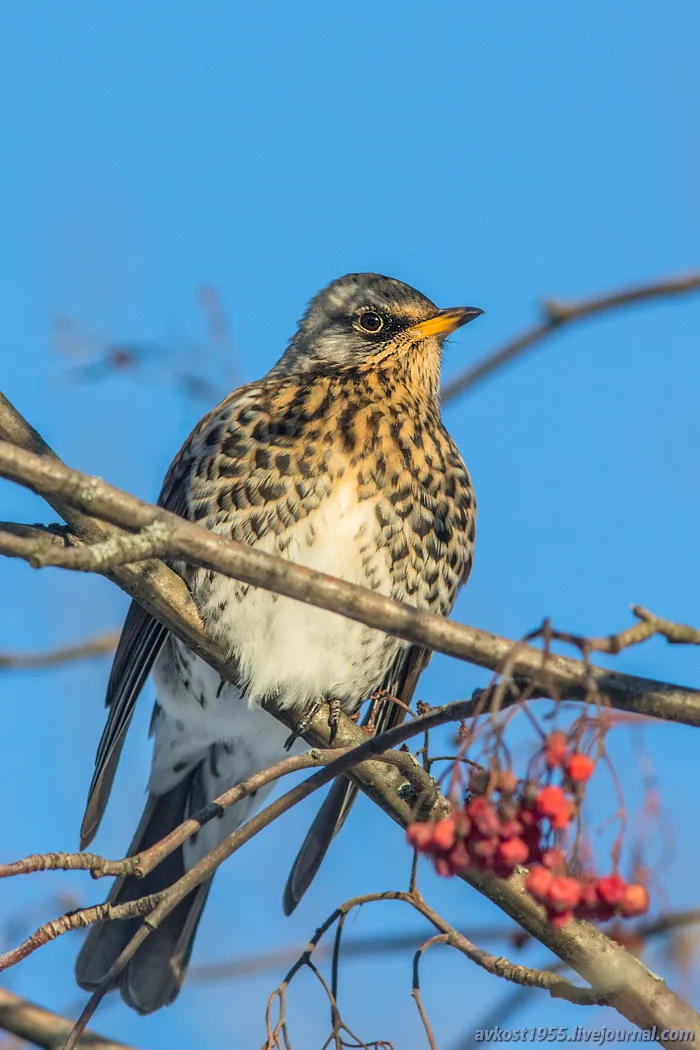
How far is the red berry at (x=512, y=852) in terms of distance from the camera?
206 cm

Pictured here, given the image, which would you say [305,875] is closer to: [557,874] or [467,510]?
[467,510]

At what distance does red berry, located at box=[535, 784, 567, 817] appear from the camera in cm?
206

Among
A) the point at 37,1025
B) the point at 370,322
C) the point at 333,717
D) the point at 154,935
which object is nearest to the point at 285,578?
the point at 37,1025

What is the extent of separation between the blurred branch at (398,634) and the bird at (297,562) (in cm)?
36

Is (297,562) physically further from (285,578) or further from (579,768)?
(579,768)

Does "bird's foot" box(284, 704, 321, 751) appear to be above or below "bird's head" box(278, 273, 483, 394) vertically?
below

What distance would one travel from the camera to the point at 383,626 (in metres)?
2.05

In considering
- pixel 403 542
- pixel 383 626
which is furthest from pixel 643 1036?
pixel 403 542

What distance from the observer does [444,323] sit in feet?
16.1

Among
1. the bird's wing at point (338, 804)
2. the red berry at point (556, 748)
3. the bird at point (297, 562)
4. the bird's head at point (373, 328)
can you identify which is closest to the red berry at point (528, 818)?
the red berry at point (556, 748)

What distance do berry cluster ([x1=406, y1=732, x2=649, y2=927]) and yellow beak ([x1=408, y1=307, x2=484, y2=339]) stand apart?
300 centimetres

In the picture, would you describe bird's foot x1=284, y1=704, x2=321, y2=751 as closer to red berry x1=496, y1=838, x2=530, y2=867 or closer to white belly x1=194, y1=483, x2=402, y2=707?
white belly x1=194, y1=483, x2=402, y2=707

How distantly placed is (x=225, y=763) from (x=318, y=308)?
2.00 meters

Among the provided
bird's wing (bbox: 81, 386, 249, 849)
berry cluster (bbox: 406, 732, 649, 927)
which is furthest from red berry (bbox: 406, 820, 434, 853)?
bird's wing (bbox: 81, 386, 249, 849)
